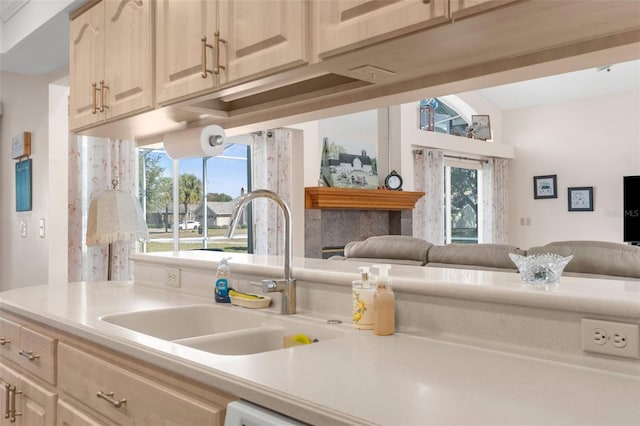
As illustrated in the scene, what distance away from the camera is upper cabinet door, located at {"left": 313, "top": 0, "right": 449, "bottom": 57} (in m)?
1.24

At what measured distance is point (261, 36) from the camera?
1656mm

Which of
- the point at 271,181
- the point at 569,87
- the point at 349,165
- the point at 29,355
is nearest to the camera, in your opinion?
the point at 29,355

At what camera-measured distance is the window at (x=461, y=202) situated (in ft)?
26.1

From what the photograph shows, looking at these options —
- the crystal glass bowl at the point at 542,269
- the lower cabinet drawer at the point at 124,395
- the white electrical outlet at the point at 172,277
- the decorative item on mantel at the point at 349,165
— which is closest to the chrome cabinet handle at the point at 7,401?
the lower cabinet drawer at the point at 124,395

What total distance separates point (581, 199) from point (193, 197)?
5.40 metres

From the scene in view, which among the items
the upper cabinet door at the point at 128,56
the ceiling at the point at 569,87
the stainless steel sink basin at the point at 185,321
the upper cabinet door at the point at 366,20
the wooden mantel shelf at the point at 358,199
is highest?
the ceiling at the point at 569,87

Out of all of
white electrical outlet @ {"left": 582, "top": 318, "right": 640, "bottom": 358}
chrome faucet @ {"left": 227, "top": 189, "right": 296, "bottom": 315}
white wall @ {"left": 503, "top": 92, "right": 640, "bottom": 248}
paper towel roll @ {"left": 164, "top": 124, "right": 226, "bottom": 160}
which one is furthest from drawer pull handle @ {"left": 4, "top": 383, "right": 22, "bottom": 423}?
white wall @ {"left": 503, "top": 92, "right": 640, "bottom": 248}

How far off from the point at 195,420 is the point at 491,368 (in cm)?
64

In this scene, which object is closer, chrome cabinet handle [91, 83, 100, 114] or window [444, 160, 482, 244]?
chrome cabinet handle [91, 83, 100, 114]

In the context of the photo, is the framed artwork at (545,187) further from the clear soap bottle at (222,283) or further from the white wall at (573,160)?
the clear soap bottle at (222,283)

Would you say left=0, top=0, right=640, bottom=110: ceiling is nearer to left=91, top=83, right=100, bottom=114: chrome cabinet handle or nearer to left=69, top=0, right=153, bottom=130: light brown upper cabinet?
left=69, top=0, right=153, bottom=130: light brown upper cabinet

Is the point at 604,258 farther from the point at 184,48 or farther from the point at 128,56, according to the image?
the point at 128,56

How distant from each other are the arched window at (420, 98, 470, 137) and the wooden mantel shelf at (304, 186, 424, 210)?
121cm

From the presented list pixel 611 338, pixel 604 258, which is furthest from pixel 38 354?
pixel 604 258
